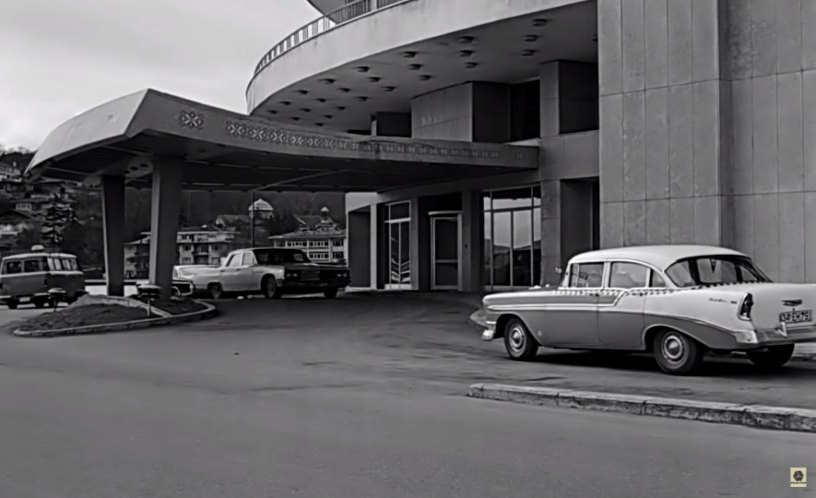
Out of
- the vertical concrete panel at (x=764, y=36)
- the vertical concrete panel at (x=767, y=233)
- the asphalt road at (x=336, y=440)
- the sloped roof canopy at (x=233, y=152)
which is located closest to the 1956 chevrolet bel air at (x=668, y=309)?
the asphalt road at (x=336, y=440)

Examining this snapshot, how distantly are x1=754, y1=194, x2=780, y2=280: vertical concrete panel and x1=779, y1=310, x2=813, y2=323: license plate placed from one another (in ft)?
19.8

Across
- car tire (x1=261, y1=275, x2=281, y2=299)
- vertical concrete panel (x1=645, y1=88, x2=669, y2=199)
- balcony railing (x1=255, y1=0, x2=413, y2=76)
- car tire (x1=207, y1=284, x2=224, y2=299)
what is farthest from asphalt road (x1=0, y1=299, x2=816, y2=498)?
balcony railing (x1=255, y1=0, x2=413, y2=76)

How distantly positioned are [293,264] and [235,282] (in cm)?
248

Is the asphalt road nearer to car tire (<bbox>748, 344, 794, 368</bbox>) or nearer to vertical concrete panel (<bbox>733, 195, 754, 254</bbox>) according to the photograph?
car tire (<bbox>748, 344, 794, 368</bbox>)

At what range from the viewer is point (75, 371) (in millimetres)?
13586

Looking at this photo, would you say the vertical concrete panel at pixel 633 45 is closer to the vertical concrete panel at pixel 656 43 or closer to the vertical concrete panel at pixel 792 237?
the vertical concrete panel at pixel 656 43

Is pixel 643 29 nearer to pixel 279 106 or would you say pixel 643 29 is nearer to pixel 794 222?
pixel 794 222

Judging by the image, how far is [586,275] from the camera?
13039mm

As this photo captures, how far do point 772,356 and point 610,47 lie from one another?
8.86 m

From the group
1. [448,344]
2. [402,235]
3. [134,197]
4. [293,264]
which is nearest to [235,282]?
[293,264]

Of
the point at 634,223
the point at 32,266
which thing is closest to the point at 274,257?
the point at 32,266

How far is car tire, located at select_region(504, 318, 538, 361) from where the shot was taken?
13883 mm

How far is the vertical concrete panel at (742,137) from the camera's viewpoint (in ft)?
57.4

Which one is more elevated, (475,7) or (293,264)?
(475,7)
